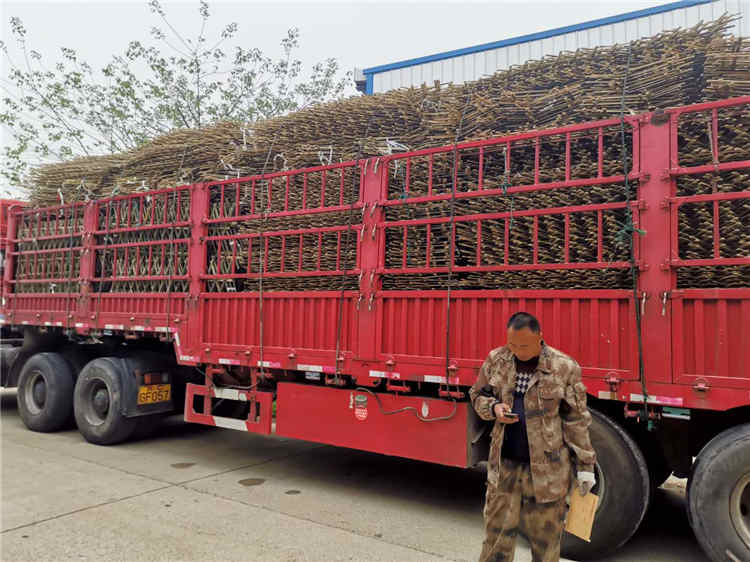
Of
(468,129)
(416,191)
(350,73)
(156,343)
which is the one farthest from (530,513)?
(350,73)

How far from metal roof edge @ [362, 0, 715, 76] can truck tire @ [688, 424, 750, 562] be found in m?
9.90

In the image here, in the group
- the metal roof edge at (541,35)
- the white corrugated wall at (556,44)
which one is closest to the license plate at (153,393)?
the white corrugated wall at (556,44)

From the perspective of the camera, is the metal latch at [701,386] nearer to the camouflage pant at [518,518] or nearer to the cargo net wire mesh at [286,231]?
the camouflage pant at [518,518]

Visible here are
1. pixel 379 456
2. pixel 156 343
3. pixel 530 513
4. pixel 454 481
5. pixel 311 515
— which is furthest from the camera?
pixel 156 343

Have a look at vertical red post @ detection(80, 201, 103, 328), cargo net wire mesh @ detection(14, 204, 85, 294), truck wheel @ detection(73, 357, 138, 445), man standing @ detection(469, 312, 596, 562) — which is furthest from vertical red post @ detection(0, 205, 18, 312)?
man standing @ detection(469, 312, 596, 562)

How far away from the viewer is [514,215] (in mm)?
4387

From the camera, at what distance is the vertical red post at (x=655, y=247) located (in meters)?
3.76

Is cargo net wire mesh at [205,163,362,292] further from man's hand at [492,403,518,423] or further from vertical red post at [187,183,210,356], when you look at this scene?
man's hand at [492,403,518,423]

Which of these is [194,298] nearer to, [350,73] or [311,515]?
[311,515]

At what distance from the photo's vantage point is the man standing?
301cm

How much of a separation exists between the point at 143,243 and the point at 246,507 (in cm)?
357

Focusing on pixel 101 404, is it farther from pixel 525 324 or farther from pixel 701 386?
pixel 701 386

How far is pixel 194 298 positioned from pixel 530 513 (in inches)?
176

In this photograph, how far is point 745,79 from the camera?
12.5 ft
